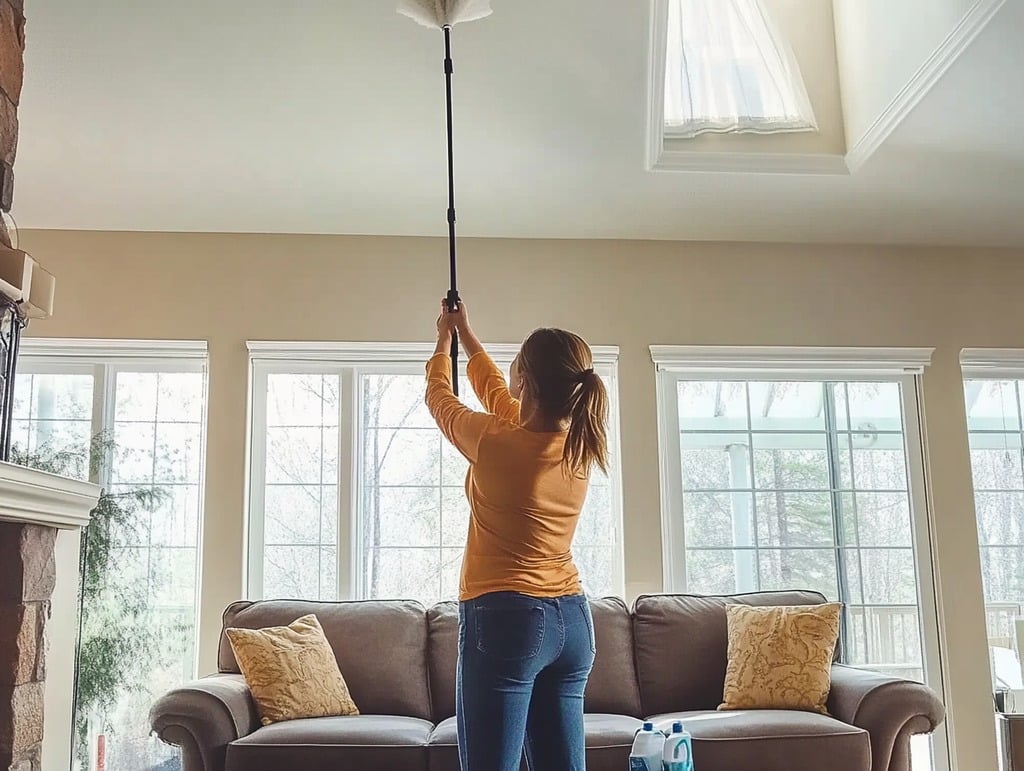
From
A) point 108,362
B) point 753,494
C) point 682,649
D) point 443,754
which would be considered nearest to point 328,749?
point 443,754

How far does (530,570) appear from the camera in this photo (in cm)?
214

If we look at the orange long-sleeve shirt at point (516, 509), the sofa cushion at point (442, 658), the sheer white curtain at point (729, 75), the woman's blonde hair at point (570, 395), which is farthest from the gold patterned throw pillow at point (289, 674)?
the sheer white curtain at point (729, 75)

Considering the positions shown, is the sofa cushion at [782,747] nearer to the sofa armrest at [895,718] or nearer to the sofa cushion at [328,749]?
the sofa armrest at [895,718]

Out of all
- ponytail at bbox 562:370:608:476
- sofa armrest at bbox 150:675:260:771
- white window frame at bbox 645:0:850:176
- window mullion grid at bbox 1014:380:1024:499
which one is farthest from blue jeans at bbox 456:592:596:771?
window mullion grid at bbox 1014:380:1024:499

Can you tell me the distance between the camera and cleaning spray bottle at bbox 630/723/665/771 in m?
2.64

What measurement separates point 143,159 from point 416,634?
7.04 ft

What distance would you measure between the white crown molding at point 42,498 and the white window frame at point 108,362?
82.0 inches

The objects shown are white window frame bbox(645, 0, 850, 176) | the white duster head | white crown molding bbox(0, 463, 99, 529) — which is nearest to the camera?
white crown molding bbox(0, 463, 99, 529)

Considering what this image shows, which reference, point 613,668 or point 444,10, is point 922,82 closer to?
point 444,10

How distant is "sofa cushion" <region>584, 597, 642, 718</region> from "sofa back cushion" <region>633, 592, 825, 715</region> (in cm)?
4

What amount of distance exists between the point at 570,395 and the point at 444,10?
1.28 m

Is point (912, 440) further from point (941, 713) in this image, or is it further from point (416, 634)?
point (416, 634)

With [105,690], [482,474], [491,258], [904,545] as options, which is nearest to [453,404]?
[482,474]

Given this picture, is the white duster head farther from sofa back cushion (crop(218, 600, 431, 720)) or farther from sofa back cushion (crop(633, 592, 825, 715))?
sofa back cushion (crop(633, 592, 825, 715))
